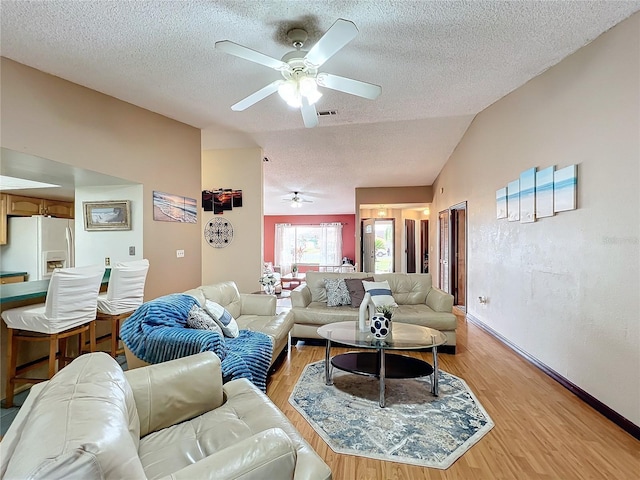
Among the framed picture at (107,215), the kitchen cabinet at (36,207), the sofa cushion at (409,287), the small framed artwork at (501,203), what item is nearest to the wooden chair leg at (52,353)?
the framed picture at (107,215)

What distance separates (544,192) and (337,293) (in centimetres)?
245

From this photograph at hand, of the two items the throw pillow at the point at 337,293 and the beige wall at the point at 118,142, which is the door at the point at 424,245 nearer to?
the throw pillow at the point at 337,293

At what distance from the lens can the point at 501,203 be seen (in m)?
3.94

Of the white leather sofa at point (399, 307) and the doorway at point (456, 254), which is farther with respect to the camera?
the doorway at point (456, 254)

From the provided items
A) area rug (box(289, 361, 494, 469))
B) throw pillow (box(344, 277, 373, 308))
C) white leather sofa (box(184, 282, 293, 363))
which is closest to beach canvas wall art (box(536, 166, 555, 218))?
area rug (box(289, 361, 494, 469))

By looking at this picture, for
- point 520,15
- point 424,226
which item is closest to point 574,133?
point 520,15

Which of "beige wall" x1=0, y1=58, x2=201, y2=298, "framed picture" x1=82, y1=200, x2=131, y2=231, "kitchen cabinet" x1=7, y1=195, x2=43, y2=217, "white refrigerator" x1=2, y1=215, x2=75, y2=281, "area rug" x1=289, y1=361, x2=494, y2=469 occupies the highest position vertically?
"beige wall" x1=0, y1=58, x2=201, y2=298

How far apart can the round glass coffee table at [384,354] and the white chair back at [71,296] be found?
6.37 feet

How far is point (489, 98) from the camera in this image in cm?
364

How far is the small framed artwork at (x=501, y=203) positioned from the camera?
3.83 m

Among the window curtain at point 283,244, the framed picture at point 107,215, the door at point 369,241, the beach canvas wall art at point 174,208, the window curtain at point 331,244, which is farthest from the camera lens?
the window curtain at point 283,244

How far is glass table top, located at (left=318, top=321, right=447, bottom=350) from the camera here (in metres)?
2.50

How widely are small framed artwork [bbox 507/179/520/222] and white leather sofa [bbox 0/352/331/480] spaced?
→ 331cm

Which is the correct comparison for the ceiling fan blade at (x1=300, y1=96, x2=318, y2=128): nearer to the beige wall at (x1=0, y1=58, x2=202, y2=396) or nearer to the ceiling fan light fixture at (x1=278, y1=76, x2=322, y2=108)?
the ceiling fan light fixture at (x1=278, y1=76, x2=322, y2=108)
